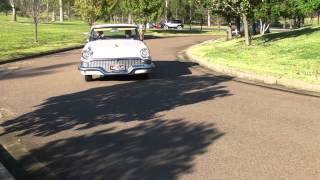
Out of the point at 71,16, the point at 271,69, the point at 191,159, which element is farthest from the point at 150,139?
the point at 71,16

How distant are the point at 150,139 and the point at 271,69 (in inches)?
341

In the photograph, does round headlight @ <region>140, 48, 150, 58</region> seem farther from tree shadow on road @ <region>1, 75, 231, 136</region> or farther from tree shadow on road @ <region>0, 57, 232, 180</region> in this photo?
tree shadow on road @ <region>0, 57, 232, 180</region>

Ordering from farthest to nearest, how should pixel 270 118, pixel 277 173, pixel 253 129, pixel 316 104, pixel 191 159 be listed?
pixel 316 104
pixel 270 118
pixel 253 129
pixel 191 159
pixel 277 173

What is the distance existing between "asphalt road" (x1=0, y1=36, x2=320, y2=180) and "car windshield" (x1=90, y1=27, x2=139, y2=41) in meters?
1.93

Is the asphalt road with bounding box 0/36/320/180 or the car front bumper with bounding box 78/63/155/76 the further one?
the car front bumper with bounding box 78/63/155/76

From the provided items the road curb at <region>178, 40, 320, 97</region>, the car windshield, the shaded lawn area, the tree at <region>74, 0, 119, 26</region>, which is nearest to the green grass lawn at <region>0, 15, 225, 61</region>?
the shaded lawn area

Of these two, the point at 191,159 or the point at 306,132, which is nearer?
the point at 191,159

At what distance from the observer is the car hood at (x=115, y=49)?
14.1 metres

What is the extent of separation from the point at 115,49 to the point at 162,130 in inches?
246

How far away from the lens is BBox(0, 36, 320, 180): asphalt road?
6.30 metres

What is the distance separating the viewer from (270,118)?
8.98 metres

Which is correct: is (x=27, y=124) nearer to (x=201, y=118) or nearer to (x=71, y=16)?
(x=201, y=118)

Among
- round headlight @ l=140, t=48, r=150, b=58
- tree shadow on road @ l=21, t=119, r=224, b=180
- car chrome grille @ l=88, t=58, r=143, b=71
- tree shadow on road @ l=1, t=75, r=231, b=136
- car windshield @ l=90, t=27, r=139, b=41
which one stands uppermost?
car windshield @ l=90, t=27, r=139, b=41

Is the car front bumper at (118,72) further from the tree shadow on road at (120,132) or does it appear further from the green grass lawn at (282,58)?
the green grass lawn at (282,58)
